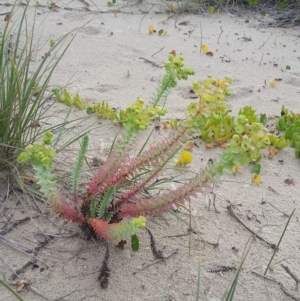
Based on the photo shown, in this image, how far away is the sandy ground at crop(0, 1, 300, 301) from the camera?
5.69 feet

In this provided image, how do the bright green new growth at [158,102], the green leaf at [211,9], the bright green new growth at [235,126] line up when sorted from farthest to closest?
the green leaf at [211,9] → the bright green new growth at [158,102] → the bright green new growth at [235,126]

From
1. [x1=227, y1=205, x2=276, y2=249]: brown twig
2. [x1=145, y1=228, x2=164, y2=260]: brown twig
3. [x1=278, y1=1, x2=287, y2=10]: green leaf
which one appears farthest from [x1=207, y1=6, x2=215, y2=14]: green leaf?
[x1=145, y1=228, x2=164, y2=260]: brown twig

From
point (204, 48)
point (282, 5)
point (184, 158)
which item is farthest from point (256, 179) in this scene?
point (282, 5)

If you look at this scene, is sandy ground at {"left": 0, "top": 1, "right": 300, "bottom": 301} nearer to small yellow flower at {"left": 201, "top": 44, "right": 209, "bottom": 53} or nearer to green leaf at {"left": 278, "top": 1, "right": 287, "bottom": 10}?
small yellow flower at {"left": 201, "top": 44, "right": 209, "bottom": 53}

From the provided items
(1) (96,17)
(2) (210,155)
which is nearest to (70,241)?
(2) (210,155)

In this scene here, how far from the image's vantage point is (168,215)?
6.77 feet

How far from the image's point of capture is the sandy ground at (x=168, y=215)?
5.69 ft

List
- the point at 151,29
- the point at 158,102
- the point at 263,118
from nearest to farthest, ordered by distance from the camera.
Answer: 1. the point at 158,102
2. the point at 263,118
3. the point at 151,29

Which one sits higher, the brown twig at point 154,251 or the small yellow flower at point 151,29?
the small yellow flower at point 151,29

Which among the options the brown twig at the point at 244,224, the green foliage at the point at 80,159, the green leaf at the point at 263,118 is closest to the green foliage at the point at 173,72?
the green foliage at the point at 80,159

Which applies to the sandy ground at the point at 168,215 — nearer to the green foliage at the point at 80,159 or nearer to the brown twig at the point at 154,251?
the brown twig at the point at 154,251

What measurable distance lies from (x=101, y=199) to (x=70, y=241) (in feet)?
0.67

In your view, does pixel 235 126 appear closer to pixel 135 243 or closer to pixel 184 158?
→ pixel 135 243

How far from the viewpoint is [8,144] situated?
81.3 inches
